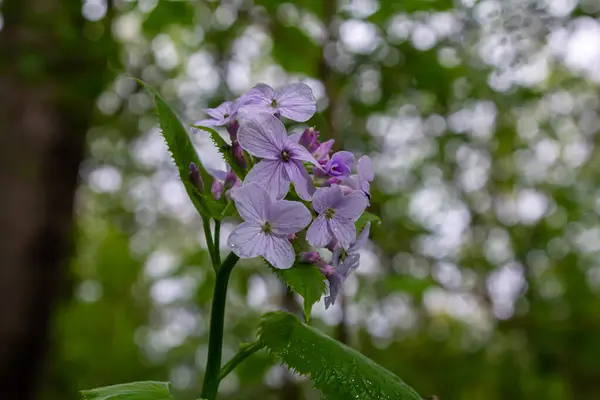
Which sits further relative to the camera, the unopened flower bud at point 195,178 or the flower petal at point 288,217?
the unopened flower bud at point 195,178

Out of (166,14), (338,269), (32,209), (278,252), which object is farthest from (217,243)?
(32,209)

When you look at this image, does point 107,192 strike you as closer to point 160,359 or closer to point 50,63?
point 160,359

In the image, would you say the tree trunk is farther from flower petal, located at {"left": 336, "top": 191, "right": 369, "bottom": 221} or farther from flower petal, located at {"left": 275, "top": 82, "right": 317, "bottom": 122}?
flower petal, located at {"left": 336, "top": 191, "right": 369, "bottom": 221}

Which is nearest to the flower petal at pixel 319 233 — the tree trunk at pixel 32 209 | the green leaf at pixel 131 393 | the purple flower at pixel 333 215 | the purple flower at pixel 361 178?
the purple flower at pixel 333 215

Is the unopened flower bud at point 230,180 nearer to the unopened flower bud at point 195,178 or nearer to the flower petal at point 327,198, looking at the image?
the unopened flower bud at point 195,178

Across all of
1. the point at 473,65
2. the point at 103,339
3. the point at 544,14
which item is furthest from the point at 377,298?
the point at 103,339

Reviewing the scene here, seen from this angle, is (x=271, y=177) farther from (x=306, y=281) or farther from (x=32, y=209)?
(x=32, y=209)

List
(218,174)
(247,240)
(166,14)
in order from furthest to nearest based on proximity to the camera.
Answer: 1. (166,14)
2. (218,174)
3. (247,240)
